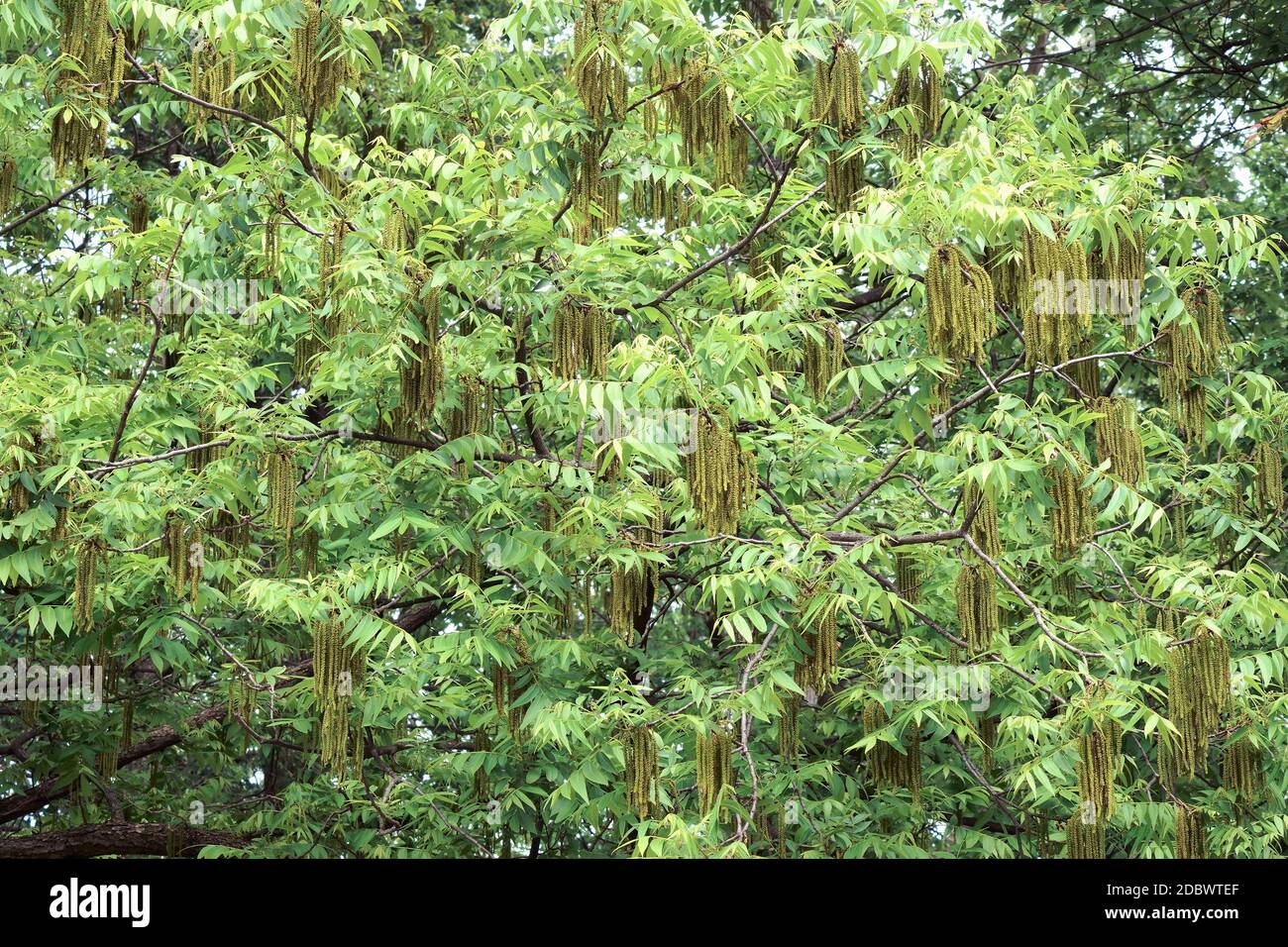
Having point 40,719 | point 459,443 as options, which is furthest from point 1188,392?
point 40,719

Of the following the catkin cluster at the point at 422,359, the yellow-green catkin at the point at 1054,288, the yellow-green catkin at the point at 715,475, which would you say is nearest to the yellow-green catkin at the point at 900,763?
the yellow-green catkin at the point at 715,475

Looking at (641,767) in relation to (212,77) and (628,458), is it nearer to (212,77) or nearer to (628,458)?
(628,458)

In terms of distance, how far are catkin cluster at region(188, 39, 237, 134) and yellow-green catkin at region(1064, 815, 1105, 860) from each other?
5.21 metres

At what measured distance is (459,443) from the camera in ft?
22.2

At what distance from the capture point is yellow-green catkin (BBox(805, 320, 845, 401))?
743 cm

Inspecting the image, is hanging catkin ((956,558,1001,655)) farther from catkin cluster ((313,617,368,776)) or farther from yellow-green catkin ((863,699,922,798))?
catkin cluster ((313,617,368,776))

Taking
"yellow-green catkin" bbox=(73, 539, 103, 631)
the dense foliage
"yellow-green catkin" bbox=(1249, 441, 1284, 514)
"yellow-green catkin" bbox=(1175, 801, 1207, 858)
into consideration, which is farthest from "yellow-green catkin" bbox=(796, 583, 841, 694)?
"yellow-green catkin" bbox=(73, 539, 103, 631)

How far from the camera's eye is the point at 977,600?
6586mm

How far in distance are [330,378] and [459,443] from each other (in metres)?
1.05

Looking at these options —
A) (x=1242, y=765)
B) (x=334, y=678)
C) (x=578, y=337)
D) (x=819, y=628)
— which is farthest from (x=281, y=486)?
(x=1242, y=765)

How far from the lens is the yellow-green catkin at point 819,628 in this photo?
20.7 feet

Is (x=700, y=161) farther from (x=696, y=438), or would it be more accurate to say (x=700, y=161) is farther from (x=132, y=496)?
(x=132, y=496)

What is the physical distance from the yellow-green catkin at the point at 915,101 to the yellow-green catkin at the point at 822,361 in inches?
39.8

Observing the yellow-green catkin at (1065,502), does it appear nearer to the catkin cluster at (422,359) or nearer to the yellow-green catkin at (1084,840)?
the yellow-green catkin at (1084,840)
